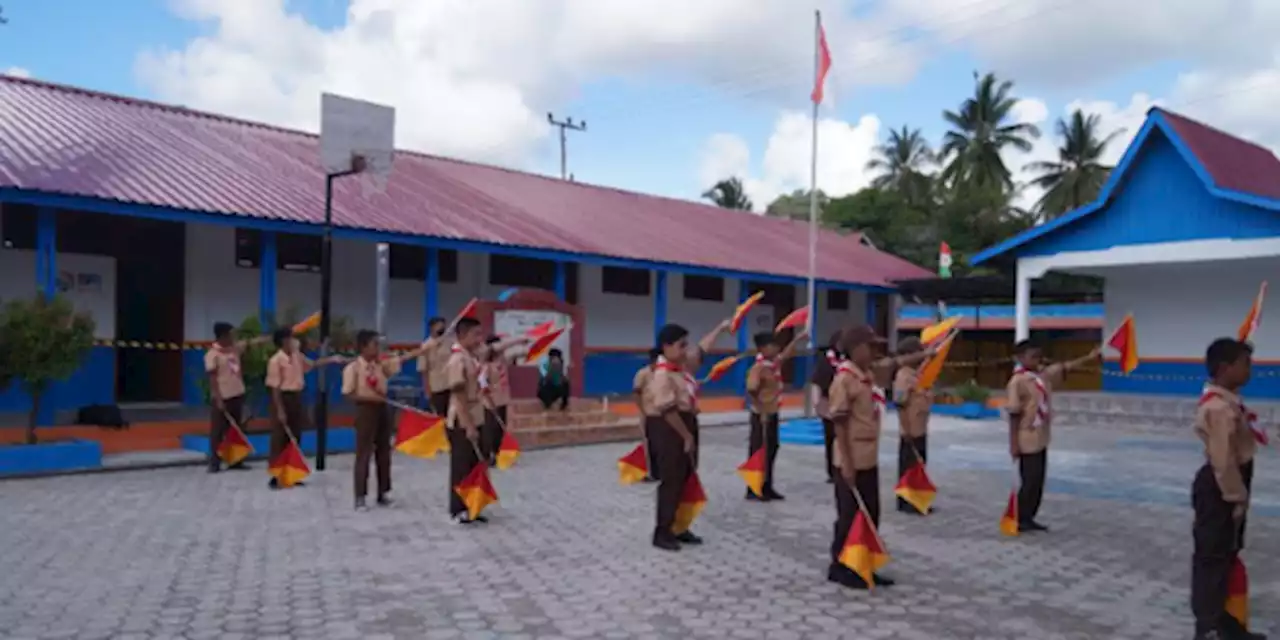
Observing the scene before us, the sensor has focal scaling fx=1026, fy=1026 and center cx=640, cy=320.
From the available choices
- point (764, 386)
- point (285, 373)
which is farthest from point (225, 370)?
point (764, 386)

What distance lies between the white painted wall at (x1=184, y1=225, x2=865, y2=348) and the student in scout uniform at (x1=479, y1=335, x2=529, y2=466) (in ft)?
13.8

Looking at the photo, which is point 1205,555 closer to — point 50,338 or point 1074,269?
point 50,338

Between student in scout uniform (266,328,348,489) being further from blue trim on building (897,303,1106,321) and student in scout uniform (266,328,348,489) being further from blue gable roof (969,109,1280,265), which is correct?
blue trim on building (897,303,1106,321)

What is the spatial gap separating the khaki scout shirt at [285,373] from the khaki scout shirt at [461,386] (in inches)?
126

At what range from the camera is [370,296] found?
16953 mm

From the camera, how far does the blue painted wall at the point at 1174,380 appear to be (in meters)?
19.5

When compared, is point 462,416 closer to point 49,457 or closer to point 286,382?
point 286,382

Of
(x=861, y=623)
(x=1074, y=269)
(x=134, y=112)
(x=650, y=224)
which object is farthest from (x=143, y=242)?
(x=1074, y=269)

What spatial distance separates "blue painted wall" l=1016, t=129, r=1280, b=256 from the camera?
1703cm

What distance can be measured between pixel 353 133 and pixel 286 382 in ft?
10.5

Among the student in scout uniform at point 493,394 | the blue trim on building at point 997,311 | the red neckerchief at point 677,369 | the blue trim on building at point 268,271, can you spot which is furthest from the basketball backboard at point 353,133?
the blue trim on building at point 997,311

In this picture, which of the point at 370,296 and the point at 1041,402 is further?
the point at 370,296

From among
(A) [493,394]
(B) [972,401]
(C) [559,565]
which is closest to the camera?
(C) [559,565]

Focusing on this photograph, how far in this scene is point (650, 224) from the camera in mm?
22594
